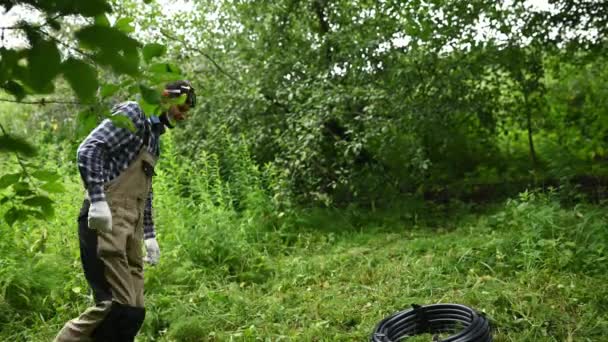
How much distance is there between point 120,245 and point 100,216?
23 cm

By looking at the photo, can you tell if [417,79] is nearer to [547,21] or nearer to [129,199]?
[547,21]

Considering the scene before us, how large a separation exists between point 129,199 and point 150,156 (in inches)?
9.5

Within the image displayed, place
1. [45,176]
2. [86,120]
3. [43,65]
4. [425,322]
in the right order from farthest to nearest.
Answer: [425,322] → [45,176] → [86,120] → [43,65]

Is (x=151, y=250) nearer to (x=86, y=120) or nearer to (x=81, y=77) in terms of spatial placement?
(x=86, y=120)

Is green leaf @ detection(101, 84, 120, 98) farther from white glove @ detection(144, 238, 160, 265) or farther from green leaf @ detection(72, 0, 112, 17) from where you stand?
white glove @ detection(144, 238, 160, 265)

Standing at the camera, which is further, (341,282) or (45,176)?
(341,282)

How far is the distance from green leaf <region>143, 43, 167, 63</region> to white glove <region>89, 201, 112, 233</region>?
1725 mm

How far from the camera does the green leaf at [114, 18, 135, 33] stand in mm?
971

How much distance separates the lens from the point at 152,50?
1.16 metres

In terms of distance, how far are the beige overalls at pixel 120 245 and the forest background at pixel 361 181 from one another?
61cm

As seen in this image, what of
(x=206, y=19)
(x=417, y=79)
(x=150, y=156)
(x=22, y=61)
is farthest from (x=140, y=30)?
(x=22, y=61)

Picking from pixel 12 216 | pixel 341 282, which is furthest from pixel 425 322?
pixel 12 216

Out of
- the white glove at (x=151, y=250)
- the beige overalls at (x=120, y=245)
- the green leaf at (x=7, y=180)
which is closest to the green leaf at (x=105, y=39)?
the green leaf at (x=7, y=180)

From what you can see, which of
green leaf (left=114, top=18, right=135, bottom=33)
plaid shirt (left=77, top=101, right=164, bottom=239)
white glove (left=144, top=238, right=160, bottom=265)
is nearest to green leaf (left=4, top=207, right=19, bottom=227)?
green leaf (left=114, top=18, right=135, bottom=33)
